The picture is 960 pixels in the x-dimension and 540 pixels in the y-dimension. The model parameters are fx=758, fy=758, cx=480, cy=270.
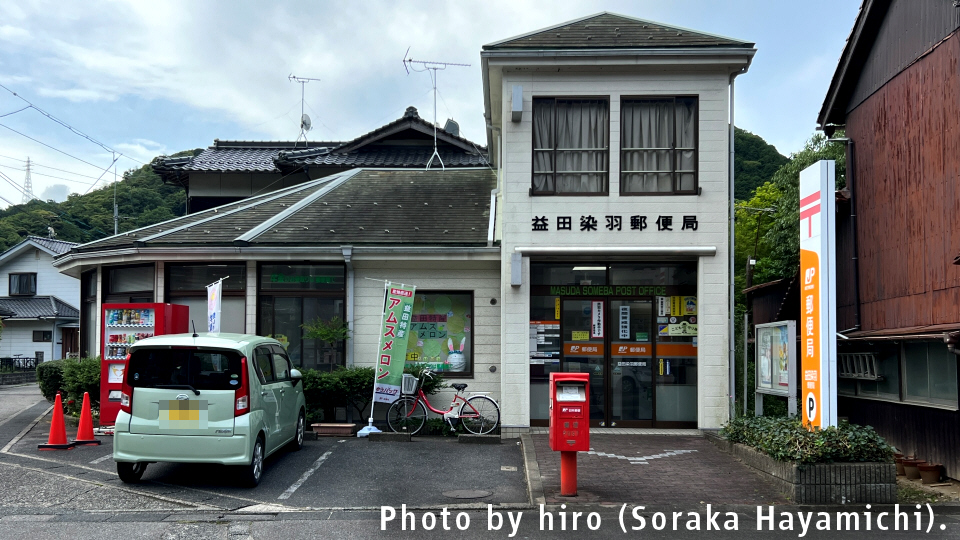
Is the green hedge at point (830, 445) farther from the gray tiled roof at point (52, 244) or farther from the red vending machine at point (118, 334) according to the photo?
the gray tiled roof at point (52, 244)

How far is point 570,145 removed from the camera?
40.3 feet

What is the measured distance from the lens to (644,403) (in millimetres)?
12406

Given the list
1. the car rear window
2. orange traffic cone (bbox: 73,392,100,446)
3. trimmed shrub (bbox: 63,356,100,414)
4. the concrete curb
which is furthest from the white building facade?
trimmed shrub (bbox: 63,356,100,414)

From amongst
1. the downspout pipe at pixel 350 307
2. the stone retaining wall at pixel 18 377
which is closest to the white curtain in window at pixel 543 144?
the downspout pipe at pixel 350 307

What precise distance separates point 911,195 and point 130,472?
10.4m

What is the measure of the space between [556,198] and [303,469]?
5615mm

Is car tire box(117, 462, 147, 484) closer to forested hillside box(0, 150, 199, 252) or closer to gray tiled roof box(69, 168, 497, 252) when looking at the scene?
gray tiled roof box(69, 168, 497, 252)

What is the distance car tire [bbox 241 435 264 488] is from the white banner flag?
13.8 feet

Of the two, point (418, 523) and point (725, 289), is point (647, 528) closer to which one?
point (418, 523)

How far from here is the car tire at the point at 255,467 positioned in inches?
329

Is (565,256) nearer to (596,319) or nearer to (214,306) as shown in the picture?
(596,319)

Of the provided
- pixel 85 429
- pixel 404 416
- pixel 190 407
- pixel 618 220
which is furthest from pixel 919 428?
pixel 85 429

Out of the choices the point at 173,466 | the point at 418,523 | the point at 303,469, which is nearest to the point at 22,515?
the point at 173,466

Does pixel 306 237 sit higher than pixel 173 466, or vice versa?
pixel 306 237
